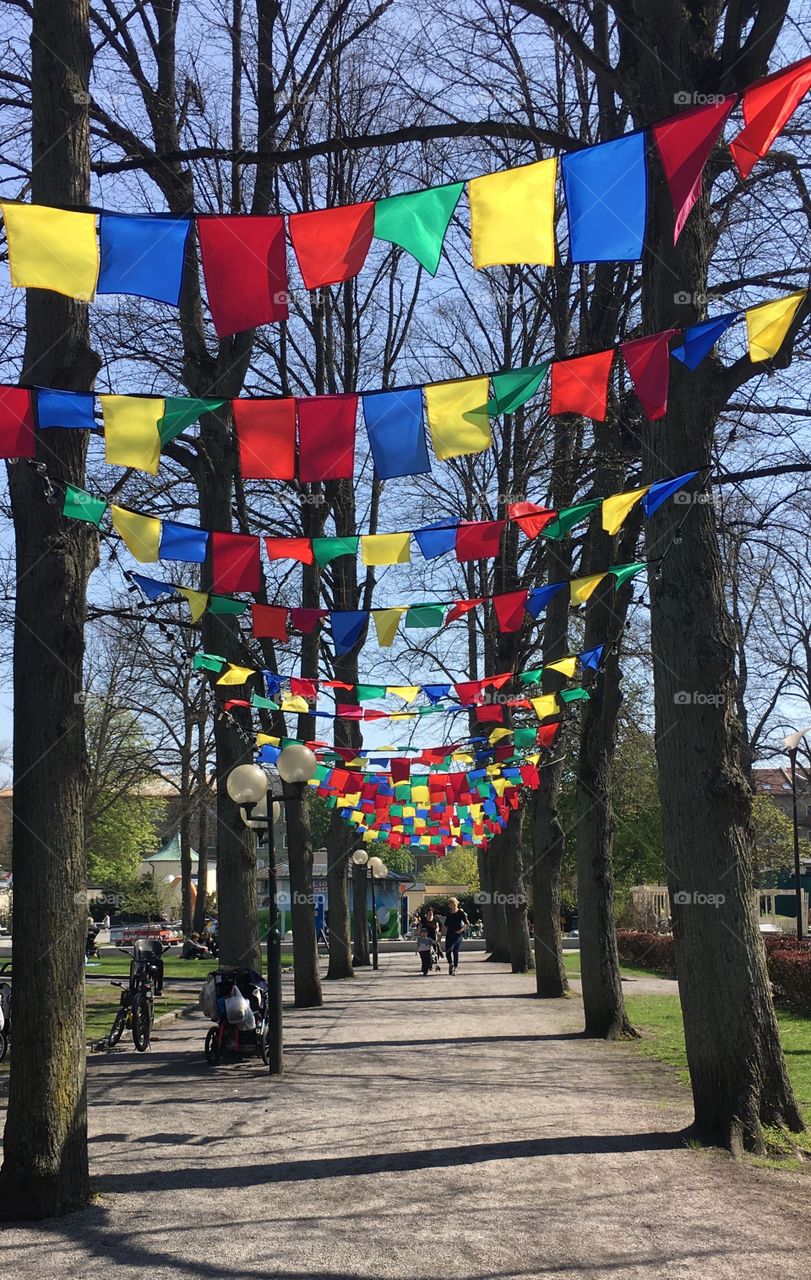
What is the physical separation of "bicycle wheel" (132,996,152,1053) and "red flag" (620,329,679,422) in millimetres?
9236

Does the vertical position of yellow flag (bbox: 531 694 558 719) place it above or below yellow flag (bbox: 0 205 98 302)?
below

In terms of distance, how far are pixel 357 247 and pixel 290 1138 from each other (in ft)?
19.7

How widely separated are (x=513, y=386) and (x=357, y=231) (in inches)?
65.8

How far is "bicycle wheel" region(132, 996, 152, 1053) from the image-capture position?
13.3 m

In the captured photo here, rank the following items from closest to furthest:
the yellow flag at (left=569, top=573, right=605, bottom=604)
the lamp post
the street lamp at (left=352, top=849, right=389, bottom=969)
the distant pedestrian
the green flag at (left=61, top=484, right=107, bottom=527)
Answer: the green flag at (left=61, top=484, right=107, bottom=527)
the yellow flag at (left=569, top=573, right=605, bottom=604)
the lamp post
the distant pedestrian
the street lamp at (left=352, top=849, right=389, bottom=969)

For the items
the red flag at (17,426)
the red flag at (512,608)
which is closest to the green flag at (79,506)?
the red flag at (17,426)

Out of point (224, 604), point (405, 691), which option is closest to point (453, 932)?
point (405, 691)

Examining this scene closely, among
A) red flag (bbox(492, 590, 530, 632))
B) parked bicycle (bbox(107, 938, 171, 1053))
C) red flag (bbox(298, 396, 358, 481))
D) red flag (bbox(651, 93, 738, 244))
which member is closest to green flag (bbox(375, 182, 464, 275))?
red flag (bbox(651, 93, 738, 244))

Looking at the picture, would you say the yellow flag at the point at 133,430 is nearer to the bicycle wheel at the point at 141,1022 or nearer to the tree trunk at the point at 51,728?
the tree trunk at the point at 51,728

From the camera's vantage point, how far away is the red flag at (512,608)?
12062 millimetres

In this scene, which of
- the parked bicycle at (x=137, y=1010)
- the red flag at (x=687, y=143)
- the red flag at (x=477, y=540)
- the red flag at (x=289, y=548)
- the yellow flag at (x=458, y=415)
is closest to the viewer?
the red flag at (x=687, y=143)

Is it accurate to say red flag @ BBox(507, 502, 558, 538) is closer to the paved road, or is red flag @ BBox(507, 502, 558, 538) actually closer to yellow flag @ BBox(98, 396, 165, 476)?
yellow flag @ BBox(98, 396, 165, 476)

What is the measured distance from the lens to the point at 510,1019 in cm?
1692

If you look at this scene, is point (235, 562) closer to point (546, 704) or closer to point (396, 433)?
point (396, 433)
